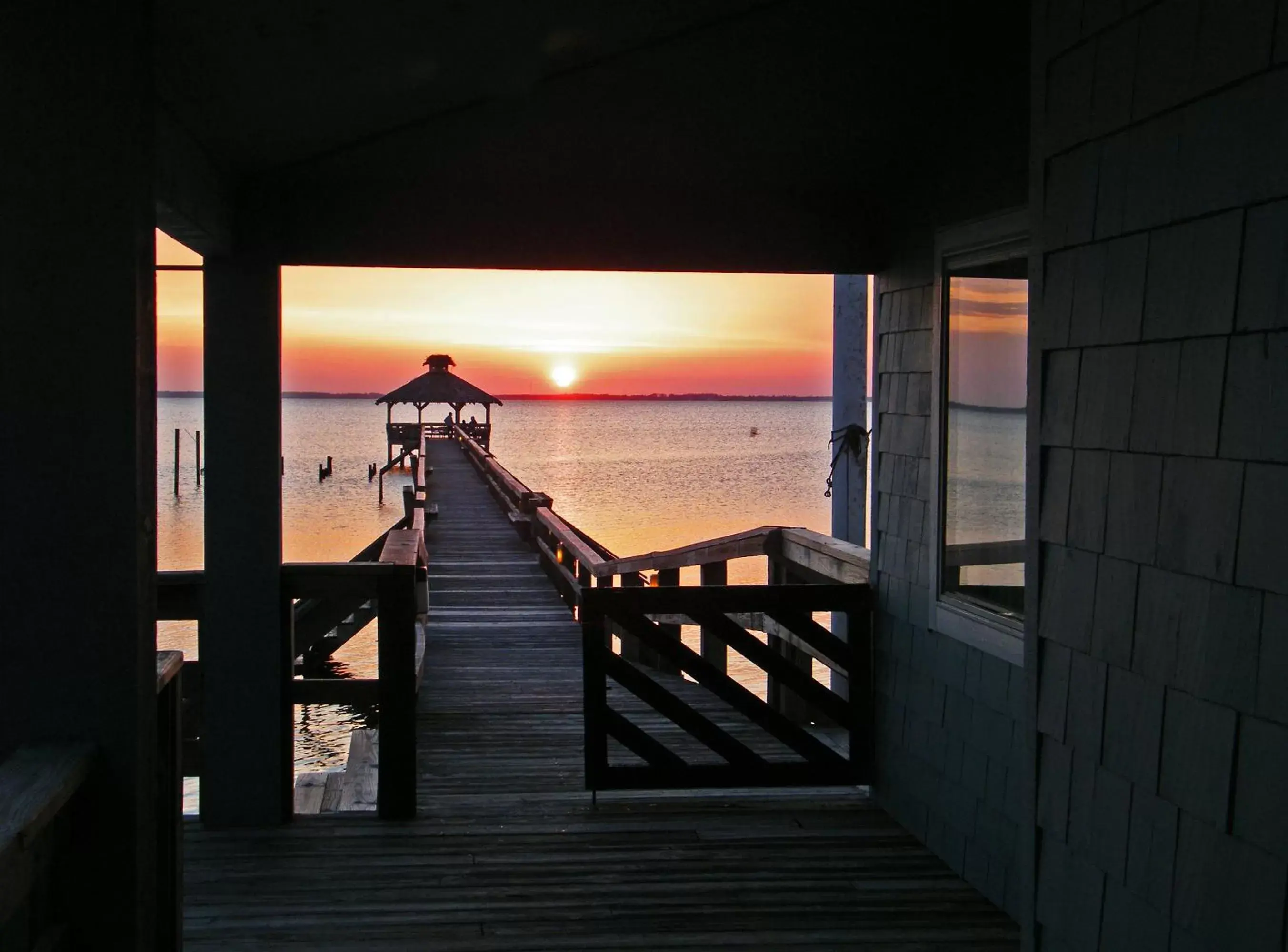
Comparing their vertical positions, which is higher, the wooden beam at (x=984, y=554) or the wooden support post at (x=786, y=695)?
the wooden beam at (x=984, y=554)

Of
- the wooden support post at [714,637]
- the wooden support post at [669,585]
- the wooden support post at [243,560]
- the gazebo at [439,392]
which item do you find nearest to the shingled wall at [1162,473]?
the wooden support post at [243,560]

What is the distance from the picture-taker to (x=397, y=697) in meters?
4.63

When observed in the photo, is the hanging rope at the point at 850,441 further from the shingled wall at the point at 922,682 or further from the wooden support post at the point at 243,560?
the wooden support post at the point at 243,560

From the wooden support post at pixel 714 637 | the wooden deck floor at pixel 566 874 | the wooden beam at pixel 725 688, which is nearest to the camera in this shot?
the wooden deck floor at pixel 566 874

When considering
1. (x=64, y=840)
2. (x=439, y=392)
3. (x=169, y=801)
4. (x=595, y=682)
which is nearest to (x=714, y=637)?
(x=595, y=682)

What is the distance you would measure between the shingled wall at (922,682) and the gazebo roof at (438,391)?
86.4ft

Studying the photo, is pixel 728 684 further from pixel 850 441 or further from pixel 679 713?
pixel 850 441

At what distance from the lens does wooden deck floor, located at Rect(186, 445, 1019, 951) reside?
11.6ft

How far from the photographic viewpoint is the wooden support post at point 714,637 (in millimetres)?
6793

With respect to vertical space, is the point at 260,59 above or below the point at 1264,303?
above

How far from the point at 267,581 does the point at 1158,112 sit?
3496 mm

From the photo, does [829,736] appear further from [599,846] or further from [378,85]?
[378,85]

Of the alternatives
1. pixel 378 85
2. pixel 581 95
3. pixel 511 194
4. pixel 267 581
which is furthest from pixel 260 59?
pixel 267 581

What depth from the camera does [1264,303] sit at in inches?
69.7
